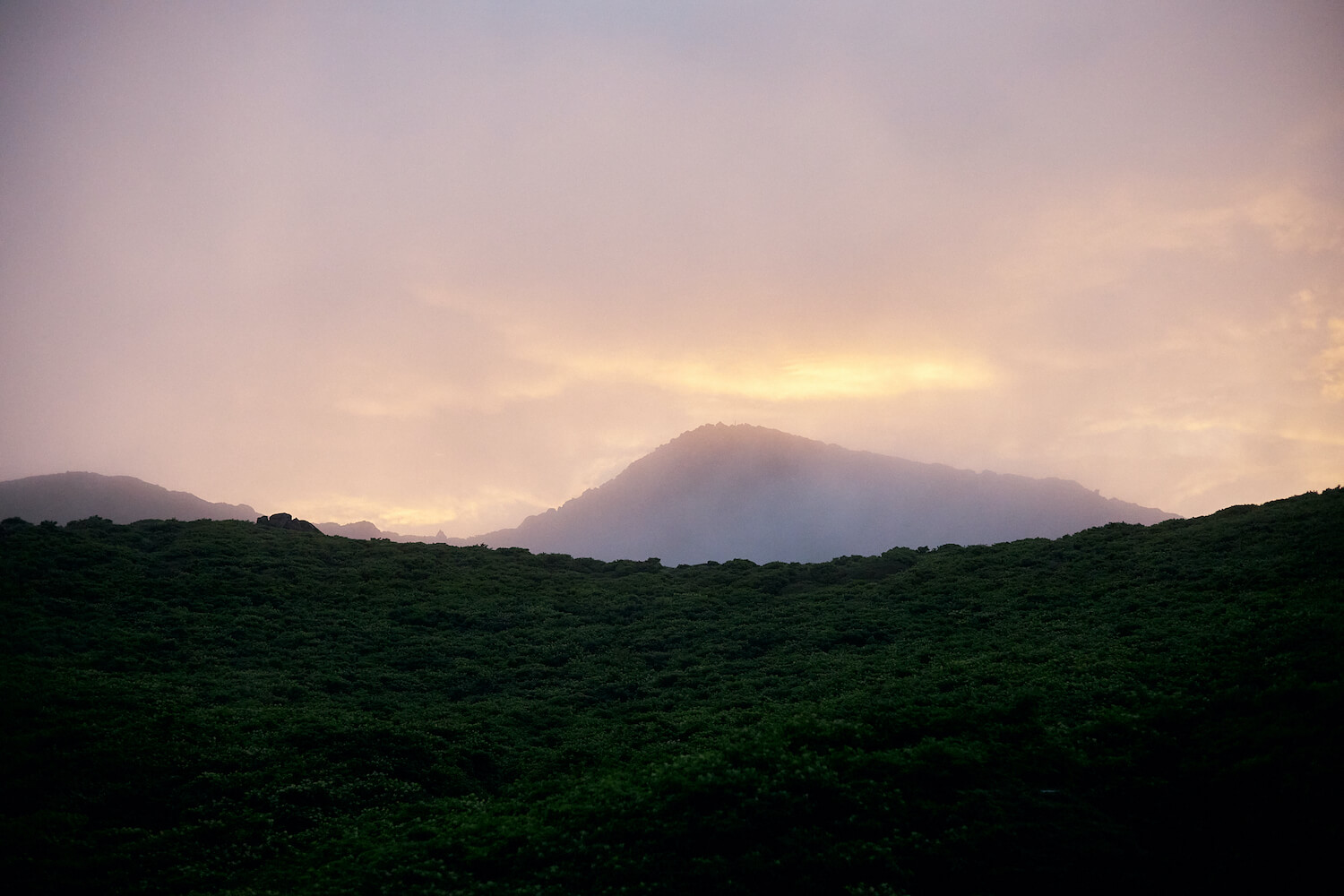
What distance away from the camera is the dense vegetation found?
20.1 meters

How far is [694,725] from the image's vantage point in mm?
33375

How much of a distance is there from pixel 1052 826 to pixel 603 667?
29.2 meters

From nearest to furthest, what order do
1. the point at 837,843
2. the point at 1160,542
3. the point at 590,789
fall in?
the point at 837,843, the point at 590,789, the point at 1160,542

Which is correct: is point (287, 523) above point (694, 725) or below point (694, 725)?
→ above

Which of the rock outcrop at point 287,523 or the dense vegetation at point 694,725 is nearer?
the dense vegetation at point 694,725

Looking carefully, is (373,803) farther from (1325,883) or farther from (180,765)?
(1325,883)

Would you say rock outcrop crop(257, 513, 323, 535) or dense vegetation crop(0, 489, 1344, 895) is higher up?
rock outcrop crop(257, 513, 323, 535)

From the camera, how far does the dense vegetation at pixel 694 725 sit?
2009 cm

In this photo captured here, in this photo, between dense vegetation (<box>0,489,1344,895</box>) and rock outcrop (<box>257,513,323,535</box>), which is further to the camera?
rock outcrop (<box>257,513,323,535</box>)

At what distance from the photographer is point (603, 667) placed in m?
45.5

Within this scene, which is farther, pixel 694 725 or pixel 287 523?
pixel 287 523

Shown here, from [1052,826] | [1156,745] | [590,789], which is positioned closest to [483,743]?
[590,789]

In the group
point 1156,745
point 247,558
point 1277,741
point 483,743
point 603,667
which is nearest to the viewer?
point 1277,741

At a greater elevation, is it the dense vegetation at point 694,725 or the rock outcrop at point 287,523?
the rock outcrop at point 287,523
